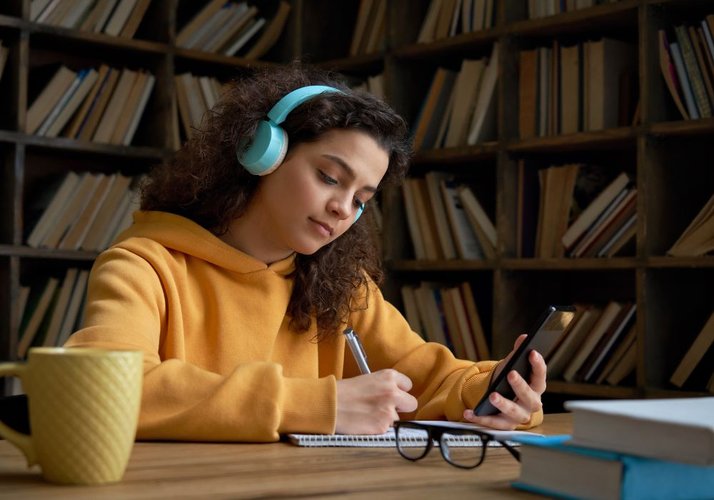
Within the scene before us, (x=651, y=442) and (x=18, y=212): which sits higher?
(x=18, y=212)

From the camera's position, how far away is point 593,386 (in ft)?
9.25

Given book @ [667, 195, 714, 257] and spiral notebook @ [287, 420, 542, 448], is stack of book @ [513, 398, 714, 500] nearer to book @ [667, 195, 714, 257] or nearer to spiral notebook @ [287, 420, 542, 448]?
spiral notebook @ [287, 420, 542, 448]

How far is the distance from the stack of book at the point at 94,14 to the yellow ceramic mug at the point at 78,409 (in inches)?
98.5

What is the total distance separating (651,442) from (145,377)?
706 millimetres

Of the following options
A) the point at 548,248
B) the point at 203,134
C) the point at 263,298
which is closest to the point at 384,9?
the point at 548,248

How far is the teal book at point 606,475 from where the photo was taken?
815 millimetres

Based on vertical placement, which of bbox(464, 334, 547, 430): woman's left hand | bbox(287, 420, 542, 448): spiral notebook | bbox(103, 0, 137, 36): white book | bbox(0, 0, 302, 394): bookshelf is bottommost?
bbox(287, 420, 542, 448): spiral notebook

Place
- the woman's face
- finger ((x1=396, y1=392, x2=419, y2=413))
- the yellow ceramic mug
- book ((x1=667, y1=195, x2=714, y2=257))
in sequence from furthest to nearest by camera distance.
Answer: book ((x1=667, y1=195, x2=714, y2=257)), the woman's face, finger ((x1=396, y1=392, x2=419, y2=413)), the yellow ceramic mug

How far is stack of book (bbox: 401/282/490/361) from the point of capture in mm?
3201

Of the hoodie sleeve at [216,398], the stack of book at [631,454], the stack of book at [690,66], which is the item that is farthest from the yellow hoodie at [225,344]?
the stack of book at [690,66]

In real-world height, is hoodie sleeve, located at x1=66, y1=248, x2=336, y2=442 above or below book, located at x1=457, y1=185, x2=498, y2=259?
below

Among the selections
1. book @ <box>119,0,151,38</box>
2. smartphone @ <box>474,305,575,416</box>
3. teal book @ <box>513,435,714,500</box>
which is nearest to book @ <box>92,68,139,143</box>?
book @ <box>119,0,151,38</box>

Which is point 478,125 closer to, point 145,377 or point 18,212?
point 18,212

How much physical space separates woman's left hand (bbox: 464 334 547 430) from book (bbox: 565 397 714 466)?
19.7 inches
